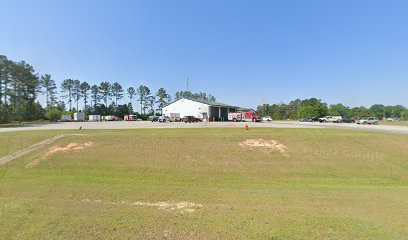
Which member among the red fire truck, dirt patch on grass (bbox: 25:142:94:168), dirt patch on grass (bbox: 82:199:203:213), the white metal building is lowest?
dirt patch on grass (bbox: 82:199:203:213)

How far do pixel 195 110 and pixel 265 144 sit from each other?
42835 millimetres

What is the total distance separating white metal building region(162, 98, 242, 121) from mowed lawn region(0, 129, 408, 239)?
38.7 meters

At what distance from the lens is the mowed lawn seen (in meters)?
7.48

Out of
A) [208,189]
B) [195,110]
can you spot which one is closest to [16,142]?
[208,189]

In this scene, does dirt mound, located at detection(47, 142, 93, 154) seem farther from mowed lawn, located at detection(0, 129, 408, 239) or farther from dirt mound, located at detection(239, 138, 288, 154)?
dirt mound, located at detection(239, 138, 288, 154)

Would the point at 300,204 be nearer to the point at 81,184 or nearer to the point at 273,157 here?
the point at 273,157

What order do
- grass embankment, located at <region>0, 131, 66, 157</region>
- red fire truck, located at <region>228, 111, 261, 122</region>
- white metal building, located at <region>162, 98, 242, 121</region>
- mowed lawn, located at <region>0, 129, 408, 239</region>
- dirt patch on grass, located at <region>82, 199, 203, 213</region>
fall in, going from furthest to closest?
white metal building, located at <region>162, 98, 242, 121</region> → red fire truck, located at <region>228, 111, 261, 122</region> → grass embankment, located at <region>0, 131, 66, 157</region> → dirt patch on grass, located at <region>82, 199, 203, 213</region> → mowed lawn, located at <region>0, 129, 408, 239</region>

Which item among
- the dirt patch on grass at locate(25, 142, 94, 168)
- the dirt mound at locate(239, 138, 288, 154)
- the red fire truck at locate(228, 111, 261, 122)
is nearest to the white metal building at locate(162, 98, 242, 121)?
the red fire truck at locate(228, 111, 261, 122)

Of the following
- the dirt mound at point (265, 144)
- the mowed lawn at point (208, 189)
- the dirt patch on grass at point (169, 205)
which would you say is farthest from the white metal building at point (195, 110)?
the dirt patch on grass at point (169, 205)

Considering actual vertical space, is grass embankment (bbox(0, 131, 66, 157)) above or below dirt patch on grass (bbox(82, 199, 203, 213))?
above

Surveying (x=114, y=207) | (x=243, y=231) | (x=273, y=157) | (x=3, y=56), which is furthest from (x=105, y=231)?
(x=3, y=56)

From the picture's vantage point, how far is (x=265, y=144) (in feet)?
66.9

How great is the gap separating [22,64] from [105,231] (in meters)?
94.5

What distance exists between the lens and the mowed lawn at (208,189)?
24.5 feet
